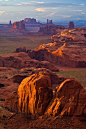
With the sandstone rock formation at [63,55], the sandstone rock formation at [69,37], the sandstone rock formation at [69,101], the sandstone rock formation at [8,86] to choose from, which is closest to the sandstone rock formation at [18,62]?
the sandstone rock formation at [63,55]

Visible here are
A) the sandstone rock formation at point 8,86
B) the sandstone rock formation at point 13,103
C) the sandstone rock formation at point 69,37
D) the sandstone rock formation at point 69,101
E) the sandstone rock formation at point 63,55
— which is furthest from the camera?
the sandstone rock formation at point 69,37

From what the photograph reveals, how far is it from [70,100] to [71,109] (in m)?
0.74

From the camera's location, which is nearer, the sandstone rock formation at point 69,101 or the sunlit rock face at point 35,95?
the sandstone rock formation at point 69,101

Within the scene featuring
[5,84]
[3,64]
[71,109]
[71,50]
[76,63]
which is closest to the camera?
[71,109]

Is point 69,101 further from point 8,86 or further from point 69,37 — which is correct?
point 69,37

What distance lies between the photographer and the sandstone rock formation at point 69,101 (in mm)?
15258

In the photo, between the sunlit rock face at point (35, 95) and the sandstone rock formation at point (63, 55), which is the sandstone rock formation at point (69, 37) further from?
the sunlit rock face at point (35, 95)

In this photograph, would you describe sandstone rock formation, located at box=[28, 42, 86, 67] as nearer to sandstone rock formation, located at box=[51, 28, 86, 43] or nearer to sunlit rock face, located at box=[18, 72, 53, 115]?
sandstone rock formation, located at box=[51, 28, 86, 43]

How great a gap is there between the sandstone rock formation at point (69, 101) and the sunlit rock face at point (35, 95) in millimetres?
623

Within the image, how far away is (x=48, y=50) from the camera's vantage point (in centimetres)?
5844

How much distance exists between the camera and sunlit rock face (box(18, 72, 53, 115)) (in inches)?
639

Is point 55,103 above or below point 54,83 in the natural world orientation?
above

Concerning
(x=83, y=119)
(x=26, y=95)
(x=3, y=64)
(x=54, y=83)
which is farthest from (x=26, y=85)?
(x=3, y=64)

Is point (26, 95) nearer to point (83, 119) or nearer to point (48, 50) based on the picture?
point (83, 119)
